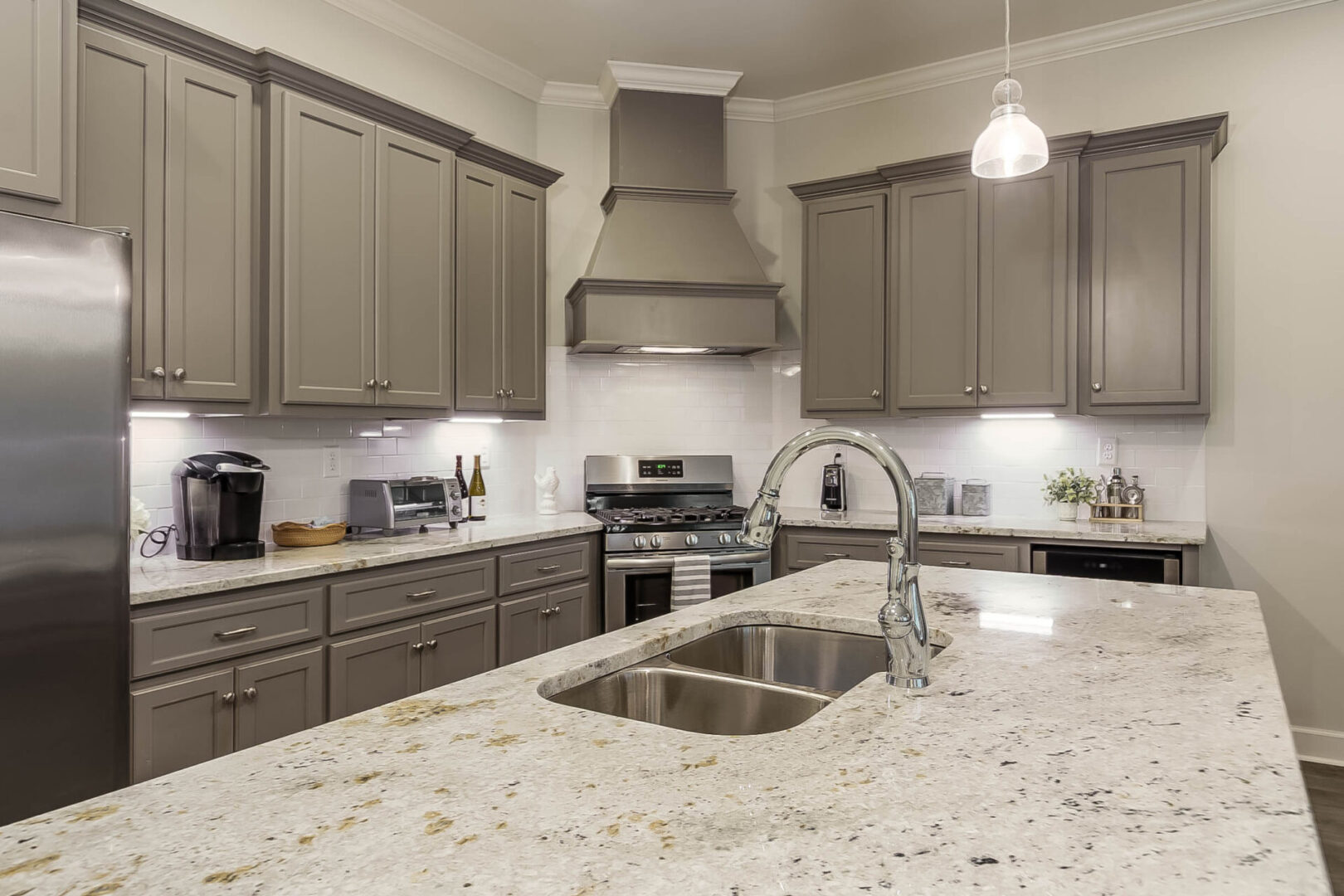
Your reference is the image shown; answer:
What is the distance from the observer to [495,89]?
4.27 metres

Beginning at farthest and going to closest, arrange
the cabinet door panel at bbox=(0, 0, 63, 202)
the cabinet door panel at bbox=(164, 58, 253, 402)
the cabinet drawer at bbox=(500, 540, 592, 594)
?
the cabinet drawer at bbox=(500, 540, 592, 594) < the cabinet door panel at bbox=(164, 58, 253, 402) < the cabinet door panel at bbox=(0, 0, 63, 202)

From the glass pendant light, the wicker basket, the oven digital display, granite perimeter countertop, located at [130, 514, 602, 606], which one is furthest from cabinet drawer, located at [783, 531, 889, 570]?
the wicker basket

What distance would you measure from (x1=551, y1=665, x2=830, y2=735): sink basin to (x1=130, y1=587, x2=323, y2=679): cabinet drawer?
1.43m

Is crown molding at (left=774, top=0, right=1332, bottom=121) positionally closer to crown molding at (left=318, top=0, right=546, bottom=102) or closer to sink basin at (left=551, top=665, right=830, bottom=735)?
crown molding at (left=318, top=0, right=546, bottom=102)

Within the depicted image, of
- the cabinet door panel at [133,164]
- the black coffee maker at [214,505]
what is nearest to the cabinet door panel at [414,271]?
the black coffee maker at [214,505]

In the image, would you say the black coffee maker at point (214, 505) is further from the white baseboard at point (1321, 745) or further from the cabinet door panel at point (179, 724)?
the white baseboard at point (1321, 745)

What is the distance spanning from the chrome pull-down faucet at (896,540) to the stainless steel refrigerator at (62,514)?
1.63m

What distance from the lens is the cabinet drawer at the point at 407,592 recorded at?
2695 mm

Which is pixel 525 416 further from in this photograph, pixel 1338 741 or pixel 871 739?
pixel 1338 741

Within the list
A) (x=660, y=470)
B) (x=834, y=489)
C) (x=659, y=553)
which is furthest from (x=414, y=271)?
(x=834, y=489)

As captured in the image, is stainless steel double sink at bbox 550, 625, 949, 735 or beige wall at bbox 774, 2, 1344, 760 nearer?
stainless steel double sink at bbox 550, 625, 949, 735

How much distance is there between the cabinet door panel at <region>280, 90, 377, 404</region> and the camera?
289 cm

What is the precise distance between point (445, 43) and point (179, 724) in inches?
124

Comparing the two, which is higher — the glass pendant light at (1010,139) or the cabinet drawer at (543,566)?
the glass pendant light at (1010,139)
